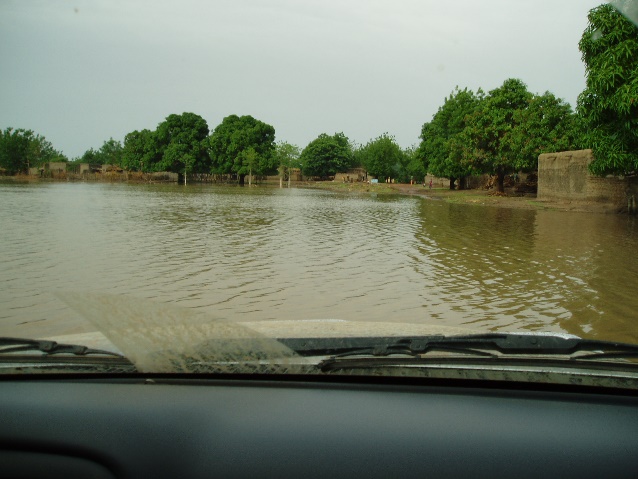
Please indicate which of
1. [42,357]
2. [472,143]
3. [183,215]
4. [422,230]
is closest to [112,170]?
[472,143]

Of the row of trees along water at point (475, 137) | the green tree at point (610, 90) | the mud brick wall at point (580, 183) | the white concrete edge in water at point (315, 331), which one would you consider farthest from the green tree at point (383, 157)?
the white concrete edge in water at point (315, 331)

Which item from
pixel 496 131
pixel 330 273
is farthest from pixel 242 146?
pixel 330 273

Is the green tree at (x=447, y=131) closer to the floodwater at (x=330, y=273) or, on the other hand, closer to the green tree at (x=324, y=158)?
the floodwater at (x=330, y=273)

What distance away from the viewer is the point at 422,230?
654 inches

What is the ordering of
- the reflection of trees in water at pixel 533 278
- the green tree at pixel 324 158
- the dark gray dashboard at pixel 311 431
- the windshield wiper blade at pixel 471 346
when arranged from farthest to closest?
the green tree at pixel 324 158 → the reflection of trees in water at pixel 533 278 → the windshield wiper blade at pixel 471 346 → the dark gray dashboard at pixel 311 431

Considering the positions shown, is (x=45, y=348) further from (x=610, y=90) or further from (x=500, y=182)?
(x=500, y=182)

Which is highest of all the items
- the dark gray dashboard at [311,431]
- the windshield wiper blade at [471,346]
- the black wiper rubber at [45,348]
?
the windshield wiper blade at [471,346]

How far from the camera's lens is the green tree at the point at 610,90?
55.7 feet

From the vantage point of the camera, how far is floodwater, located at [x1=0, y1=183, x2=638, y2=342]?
6.40 metres

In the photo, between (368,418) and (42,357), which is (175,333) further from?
(368,418)

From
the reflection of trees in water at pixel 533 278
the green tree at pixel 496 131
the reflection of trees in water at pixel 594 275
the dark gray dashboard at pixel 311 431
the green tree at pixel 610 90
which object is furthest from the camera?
the green tree at pixel 496 131

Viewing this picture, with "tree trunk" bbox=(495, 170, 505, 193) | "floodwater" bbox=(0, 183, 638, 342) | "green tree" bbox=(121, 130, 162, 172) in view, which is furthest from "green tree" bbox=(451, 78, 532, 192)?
"green tree" bbox=(121, 130, 162, 172)

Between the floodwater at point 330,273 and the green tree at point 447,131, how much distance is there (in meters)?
30.2

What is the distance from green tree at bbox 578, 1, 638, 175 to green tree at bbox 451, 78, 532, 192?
48.2 ft
